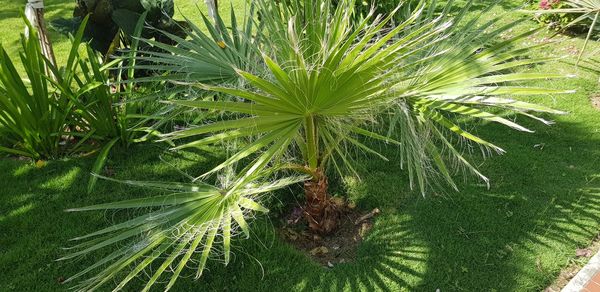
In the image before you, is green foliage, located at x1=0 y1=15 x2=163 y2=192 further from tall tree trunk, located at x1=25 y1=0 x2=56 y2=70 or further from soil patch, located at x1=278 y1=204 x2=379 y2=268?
soil patch, located at x1=278 y1=204 x2=379 y2=268

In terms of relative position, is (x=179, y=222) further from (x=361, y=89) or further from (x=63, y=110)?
(x=63, y=110)

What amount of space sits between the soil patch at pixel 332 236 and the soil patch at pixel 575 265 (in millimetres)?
1140

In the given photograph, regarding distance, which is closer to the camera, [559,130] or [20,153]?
[20,153]

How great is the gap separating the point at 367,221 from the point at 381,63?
151cm

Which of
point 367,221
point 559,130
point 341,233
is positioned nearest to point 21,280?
point 341,233

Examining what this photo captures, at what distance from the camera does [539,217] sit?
123 inches

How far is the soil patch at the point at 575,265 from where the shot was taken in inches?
107

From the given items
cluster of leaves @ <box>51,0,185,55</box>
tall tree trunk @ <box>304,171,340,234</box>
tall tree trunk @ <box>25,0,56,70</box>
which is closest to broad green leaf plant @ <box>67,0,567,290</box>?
tall tree trunk @ <box>304,171,340,234</box>

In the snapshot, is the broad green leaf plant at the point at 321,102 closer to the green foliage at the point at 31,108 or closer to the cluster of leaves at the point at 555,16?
the green foliage at the point at 31,108

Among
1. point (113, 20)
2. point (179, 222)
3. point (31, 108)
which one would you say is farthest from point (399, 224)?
point (113, 20)

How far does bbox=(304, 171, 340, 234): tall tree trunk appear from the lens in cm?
282

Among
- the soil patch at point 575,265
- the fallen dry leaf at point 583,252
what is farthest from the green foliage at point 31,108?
the fallen dry leaf at point 583,252

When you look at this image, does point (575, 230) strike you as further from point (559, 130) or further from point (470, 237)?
point (559, 130)

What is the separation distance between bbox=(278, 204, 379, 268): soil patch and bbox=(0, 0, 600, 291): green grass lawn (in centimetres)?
8
